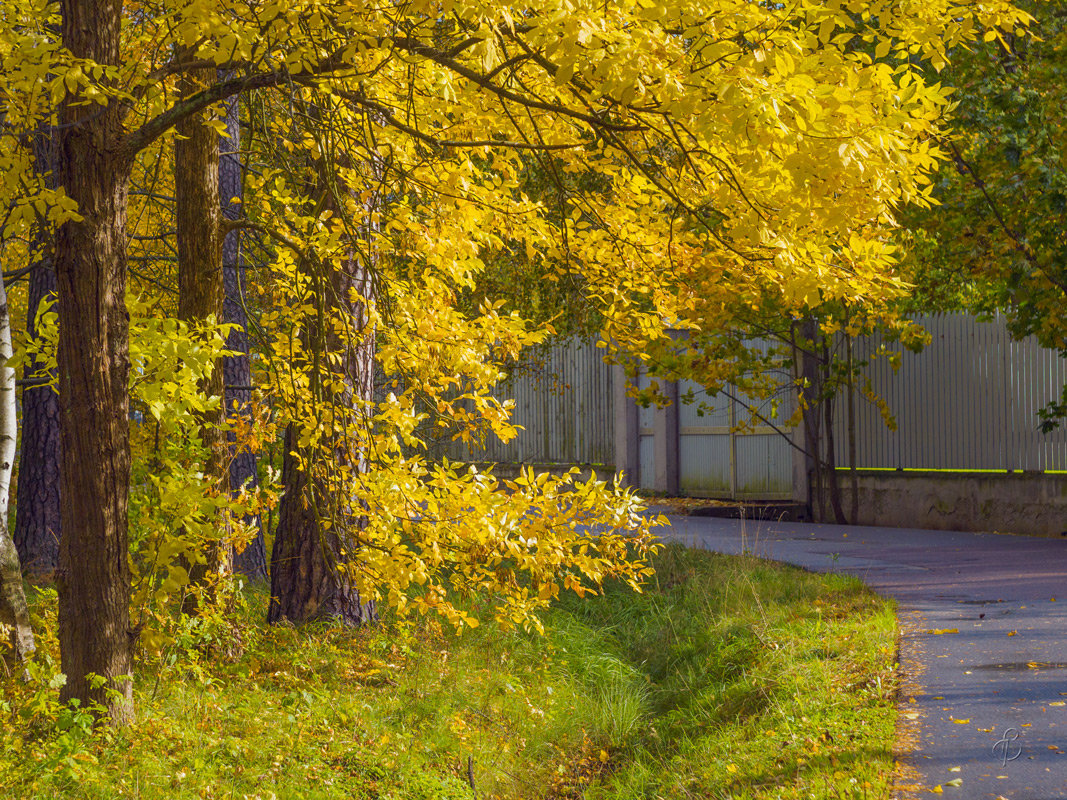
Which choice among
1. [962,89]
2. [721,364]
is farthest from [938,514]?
[962,89]

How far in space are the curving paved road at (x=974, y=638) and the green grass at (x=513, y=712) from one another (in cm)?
26

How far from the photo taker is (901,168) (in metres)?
3.80

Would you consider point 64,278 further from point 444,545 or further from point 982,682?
point 982,682

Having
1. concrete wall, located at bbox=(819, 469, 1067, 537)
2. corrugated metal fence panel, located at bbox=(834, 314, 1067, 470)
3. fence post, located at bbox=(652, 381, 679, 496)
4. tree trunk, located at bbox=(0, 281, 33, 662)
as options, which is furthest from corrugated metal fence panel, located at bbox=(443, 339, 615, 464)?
tree trunk, located at bbox=(0, 281, 33, 662)

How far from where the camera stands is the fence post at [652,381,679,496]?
55.1ft

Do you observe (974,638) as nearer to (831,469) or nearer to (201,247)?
(201,247)

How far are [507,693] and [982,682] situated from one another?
2.82 meters

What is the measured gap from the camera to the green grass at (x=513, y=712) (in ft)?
15.7

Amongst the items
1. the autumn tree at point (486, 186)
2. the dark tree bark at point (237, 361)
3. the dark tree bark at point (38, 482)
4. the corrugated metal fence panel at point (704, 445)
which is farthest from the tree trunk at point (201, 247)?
the corrugated metal fence panel at point (704, 445)

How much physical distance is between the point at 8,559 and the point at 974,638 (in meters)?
5.55

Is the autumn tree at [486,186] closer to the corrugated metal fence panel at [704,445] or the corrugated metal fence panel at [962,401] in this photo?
the corrugated metal fence panel at [962,401]

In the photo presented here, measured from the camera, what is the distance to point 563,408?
1931 cm
